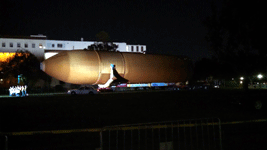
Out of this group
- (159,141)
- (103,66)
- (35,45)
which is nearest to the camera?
(159,141)

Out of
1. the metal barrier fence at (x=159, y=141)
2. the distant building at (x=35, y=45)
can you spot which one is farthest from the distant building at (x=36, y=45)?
the metal barrier fence at (x=159, y=141)

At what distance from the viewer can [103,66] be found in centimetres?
1177

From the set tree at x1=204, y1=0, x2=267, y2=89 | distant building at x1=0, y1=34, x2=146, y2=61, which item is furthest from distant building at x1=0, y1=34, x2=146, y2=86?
tree at x1=204, y1=0, x2=267, y2=89

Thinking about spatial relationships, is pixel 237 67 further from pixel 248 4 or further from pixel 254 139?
pixel 254 139

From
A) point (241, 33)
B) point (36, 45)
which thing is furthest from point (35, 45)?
point (241, 33)

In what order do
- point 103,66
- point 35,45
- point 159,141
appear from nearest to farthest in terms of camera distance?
point 159,141, point 103,66, point 35,45

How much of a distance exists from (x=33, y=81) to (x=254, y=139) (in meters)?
49.2

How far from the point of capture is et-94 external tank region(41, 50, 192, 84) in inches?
463

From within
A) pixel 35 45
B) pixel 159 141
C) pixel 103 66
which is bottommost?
pixel 159 141

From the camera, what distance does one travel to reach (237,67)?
65.8 ft

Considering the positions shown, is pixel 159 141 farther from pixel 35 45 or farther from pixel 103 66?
pixel 35 45

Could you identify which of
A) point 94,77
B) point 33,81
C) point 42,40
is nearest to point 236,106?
point 94,77

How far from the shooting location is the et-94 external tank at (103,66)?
1176 cm

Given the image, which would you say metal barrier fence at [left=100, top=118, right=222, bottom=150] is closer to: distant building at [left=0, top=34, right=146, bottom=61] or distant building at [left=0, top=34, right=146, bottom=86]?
distant building at [left=0, top=34, right=146, bottom=86]
